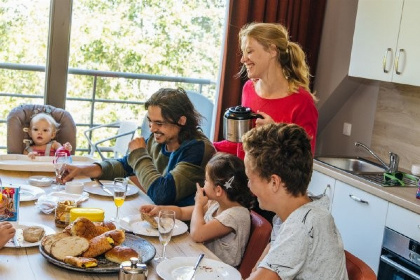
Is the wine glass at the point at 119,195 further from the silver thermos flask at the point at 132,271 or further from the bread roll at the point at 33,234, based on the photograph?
the silver thermos flask at the point at 132,271

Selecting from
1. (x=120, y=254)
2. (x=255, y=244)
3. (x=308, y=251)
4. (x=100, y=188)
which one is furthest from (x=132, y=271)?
(x=100, y=188)

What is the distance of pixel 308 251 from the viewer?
1.78 metres

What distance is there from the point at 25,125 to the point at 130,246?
197cm

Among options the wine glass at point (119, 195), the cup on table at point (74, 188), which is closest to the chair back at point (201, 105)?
the cup on table at point (74, 188)

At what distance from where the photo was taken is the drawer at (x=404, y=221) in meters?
3.11

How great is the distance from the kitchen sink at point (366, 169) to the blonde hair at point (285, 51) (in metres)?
0.81

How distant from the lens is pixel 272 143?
6.12ft

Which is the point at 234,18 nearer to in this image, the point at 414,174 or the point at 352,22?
the point at 352,22

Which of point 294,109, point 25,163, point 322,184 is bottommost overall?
point 322,184

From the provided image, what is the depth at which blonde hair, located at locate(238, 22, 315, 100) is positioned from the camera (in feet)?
9.96

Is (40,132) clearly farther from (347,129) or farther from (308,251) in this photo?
(308,251)

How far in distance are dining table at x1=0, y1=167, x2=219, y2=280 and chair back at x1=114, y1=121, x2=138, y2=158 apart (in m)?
1.58

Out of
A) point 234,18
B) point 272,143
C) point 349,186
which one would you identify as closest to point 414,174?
point 349,186

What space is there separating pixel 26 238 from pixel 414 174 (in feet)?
8.00
